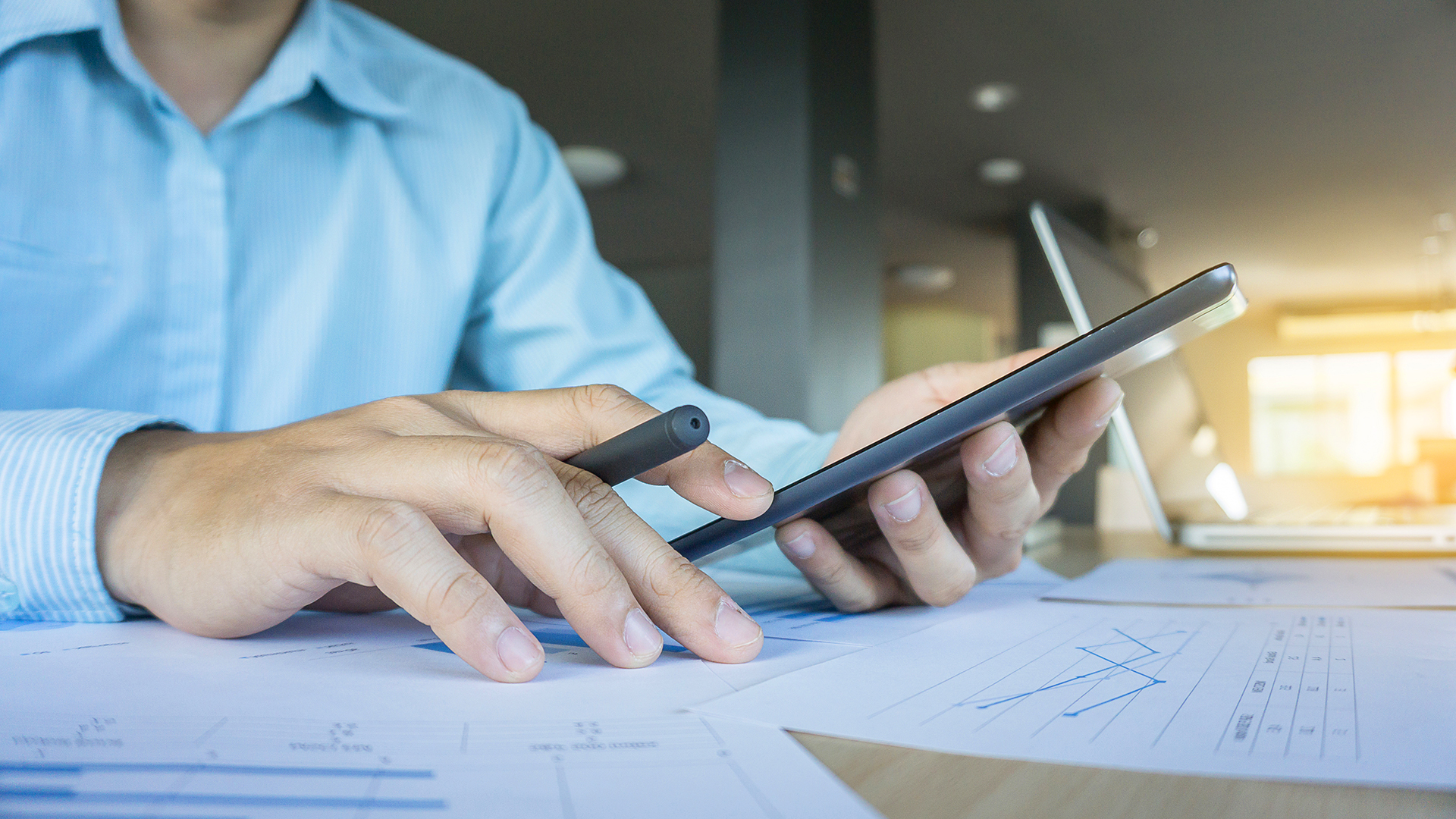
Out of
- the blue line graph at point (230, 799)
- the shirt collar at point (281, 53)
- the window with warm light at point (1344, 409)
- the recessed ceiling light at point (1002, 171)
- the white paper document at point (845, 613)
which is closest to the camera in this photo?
the blue line graph at point (230, 799)

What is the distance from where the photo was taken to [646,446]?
1.23 ft

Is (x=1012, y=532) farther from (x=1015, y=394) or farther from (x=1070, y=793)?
(x=1070, y=793)

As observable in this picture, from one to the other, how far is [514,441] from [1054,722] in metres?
0.26

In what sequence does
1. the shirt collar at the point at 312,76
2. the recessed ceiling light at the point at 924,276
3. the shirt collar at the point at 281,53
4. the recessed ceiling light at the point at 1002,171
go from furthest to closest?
the recessed ceiling light at the point at 924,276, the recessed ceiling light at the point at 1002,171, the shirt collar at the point at 312,76, the shirt collar at the point at 281,53

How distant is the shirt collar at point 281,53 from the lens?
28.5 inches

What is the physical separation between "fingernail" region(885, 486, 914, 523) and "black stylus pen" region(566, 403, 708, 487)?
141 mm

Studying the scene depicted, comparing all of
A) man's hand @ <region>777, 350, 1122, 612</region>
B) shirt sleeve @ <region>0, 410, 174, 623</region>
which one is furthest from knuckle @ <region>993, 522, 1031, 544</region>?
shirt sleeve @ <region>0, 410, 174, 623</region>

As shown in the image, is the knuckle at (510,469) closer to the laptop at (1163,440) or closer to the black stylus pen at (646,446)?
the black stylus pen at (646,446)

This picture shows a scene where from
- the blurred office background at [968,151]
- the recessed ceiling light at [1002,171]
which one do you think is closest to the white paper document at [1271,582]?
the blurred office background at [968,151]

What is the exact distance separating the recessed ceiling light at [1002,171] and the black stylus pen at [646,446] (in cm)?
511

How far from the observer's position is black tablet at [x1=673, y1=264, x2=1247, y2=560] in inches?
14.0

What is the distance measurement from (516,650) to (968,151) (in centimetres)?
506

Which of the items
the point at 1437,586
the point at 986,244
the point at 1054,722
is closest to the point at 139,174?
the point at 1054,722

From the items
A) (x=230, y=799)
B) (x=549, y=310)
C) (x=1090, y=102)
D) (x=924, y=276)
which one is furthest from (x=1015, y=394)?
(x=924, y=276)
